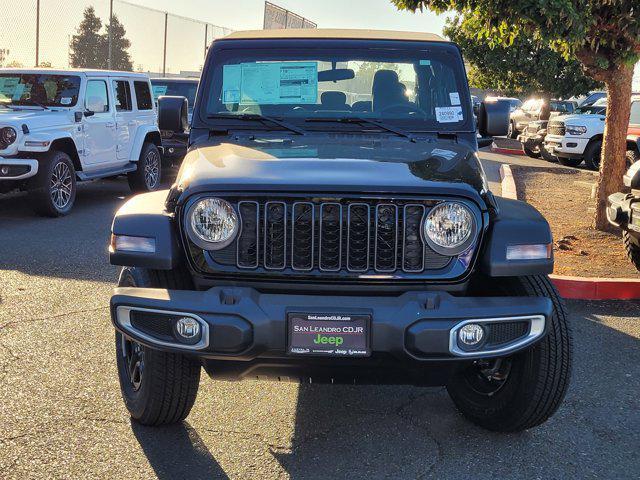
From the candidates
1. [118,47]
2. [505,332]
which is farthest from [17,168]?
[118,47]

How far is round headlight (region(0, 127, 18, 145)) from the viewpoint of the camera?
10195 millimetres

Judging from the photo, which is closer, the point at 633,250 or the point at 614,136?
the point at 633,250

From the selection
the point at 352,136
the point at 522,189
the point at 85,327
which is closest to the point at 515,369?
the point at 352,136

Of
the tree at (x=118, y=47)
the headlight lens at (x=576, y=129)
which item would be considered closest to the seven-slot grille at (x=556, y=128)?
the headlight lens at (x=576, y=129)

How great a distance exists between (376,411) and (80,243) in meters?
5.49

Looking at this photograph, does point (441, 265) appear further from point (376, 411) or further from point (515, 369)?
point (376, 411)

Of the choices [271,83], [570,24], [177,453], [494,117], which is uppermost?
[570,24]

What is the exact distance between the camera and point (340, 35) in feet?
16.4

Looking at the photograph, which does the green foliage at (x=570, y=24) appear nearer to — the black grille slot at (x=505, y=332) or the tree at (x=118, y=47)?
the black grille slot at (x=505, y=332)

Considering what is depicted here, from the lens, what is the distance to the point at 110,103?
40.2 ft

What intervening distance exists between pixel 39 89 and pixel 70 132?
2.87 ft

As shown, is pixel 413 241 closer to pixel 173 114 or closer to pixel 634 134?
pixel 173 114

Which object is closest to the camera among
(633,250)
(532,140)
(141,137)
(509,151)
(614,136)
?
(633,250)

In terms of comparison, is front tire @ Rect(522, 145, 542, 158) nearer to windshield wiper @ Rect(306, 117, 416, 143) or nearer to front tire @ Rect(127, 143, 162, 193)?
front tire @ Rect(127, 143, 162, 193)
